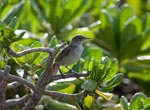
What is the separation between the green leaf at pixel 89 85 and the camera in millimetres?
1720

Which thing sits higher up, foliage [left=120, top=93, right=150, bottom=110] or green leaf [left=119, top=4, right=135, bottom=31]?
green leaf [left=119, top=4, right=135, bottom=31]

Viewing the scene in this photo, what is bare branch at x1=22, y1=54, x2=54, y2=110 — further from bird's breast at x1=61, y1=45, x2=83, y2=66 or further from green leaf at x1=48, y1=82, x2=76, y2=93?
green leaf at x1=48, y1=82, x2=76, y2=93

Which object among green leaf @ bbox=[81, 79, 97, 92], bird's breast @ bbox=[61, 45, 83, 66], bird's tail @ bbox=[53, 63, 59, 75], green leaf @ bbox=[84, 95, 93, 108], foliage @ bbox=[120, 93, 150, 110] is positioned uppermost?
bird's breast @ bbox=[61, 45, 83, 66]

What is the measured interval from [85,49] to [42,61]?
525 mm

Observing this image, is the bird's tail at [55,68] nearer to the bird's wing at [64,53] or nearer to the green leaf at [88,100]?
the bird's wing at [64,53]

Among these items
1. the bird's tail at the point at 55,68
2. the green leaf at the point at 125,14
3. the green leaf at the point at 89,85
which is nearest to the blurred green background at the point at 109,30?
the green leaf at the point at 125,14

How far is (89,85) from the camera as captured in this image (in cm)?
173

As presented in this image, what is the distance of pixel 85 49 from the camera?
236 centimetres

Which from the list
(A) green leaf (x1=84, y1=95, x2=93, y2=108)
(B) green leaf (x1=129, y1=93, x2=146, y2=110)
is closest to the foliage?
(B) green leaf (x1=129, y1=93, x2=146, y2=110)

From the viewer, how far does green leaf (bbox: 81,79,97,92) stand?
1720mm

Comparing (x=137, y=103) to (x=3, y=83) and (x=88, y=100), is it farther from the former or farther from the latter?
(x=3, y=83)

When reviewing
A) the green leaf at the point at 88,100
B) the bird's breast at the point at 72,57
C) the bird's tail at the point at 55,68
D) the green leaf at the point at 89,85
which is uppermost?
the bird's breast at the point at 72,57

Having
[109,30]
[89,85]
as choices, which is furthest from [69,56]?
[109,30]

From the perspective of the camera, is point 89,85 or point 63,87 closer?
point 89,85
